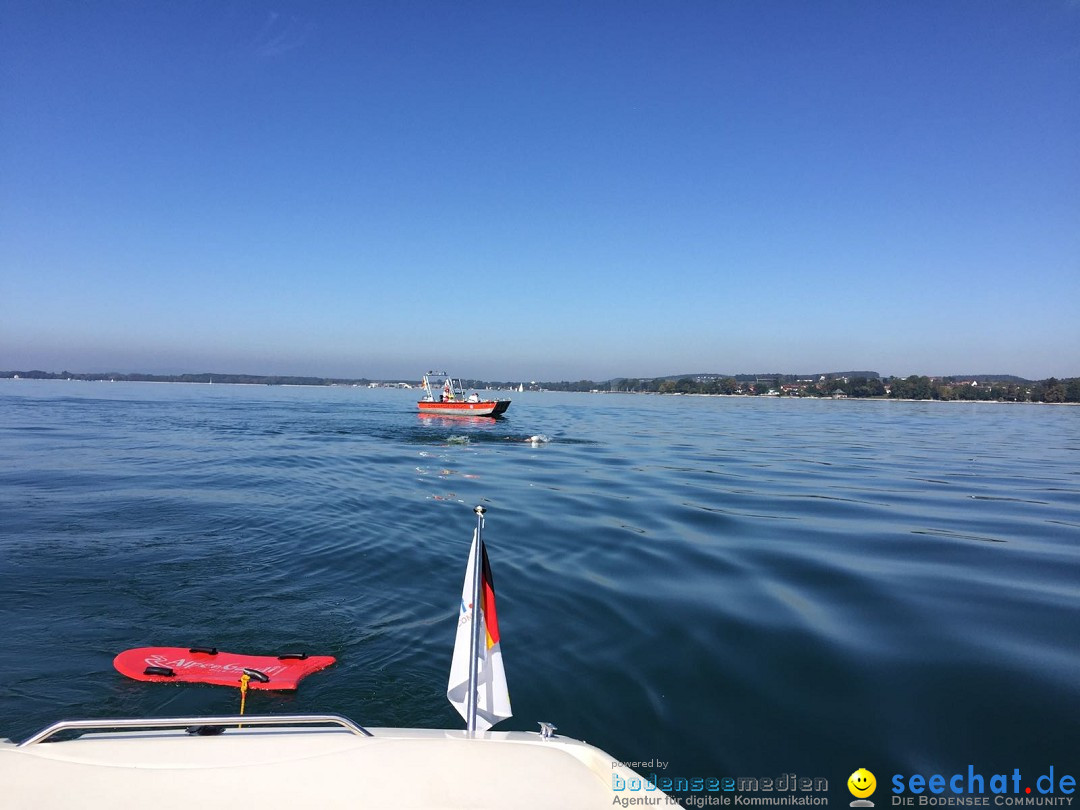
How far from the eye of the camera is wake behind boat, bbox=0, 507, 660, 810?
9.82ft

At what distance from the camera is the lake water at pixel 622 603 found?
A: 5414mm

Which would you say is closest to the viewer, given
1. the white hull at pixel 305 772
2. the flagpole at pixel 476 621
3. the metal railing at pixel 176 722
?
the white hull at pixel 305 772

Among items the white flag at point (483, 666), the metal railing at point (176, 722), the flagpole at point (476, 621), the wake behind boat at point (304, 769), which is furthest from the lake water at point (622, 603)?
the metal railing at point (176, 722)

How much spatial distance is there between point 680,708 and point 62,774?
4.83 meters

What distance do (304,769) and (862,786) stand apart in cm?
422

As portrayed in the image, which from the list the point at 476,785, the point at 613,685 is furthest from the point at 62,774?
the point at 613,685

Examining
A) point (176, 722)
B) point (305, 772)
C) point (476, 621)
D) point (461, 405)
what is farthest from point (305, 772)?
point (461, 405)

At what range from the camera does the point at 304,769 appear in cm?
323

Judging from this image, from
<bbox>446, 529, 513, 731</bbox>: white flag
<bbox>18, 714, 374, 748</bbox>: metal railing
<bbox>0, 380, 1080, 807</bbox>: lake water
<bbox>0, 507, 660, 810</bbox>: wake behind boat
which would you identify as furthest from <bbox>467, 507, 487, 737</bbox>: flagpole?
<bbox>0, 380, 1080, 807</bbox>: lake water

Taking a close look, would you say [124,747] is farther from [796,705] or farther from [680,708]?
Result: [796,705]

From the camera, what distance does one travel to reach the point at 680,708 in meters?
5.63

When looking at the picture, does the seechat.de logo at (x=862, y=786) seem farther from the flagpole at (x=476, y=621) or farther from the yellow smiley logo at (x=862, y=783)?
the flagpole at (x=476, y=621)

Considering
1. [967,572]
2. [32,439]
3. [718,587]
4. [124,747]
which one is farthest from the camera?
[32,439]

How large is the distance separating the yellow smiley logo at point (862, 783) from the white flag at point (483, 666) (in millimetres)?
2832
